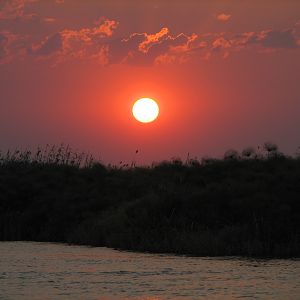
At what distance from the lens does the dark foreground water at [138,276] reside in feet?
61.9

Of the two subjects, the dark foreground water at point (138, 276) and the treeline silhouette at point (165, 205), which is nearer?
the dark foreground water at point (138, 276)

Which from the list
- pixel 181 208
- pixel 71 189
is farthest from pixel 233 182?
pixel 71 189

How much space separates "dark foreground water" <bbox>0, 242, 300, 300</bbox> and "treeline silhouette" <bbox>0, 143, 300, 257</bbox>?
2.01 m

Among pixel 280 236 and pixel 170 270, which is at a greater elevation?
pixel 280 236

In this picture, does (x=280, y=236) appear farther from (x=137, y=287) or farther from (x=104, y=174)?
(x=104, y=174)

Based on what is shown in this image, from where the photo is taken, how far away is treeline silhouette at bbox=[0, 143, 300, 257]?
97.0 feet

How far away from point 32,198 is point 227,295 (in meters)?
24.3

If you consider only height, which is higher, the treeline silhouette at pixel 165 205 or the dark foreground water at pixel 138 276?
the treeline silhouette at pixel 165 205

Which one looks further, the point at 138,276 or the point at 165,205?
the point at 165,205

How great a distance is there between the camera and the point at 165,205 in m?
33.2

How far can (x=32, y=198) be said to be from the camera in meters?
41.5

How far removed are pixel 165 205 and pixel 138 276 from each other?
11.1 metres

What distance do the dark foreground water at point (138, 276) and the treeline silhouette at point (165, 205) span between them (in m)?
2.01

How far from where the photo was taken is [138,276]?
2217 centimetres
